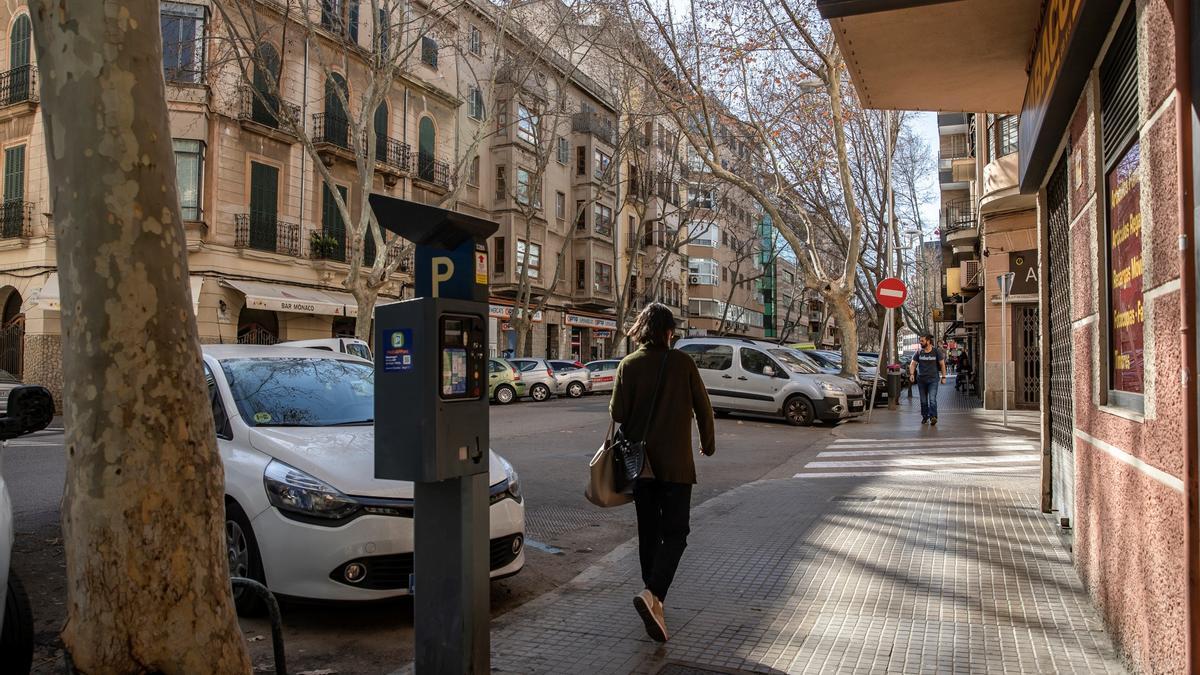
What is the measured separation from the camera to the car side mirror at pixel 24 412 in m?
3.42

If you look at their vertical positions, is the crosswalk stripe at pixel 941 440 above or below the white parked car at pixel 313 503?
below

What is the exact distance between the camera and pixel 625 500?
178 inches

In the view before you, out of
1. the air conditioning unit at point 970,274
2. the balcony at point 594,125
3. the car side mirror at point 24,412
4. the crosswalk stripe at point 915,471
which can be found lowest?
the crosswalk stripe at point 915,471

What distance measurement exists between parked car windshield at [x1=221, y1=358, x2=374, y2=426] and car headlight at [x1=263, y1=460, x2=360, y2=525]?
73 centimetres

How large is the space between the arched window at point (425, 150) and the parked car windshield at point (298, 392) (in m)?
26.9

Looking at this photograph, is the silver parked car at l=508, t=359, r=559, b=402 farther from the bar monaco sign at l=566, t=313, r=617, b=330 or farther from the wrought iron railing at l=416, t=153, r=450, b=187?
the bar monaco sign at l=566, t=313, r=617, b=330

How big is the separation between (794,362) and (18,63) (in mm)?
23323

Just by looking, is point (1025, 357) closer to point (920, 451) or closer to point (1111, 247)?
point (920, 451)

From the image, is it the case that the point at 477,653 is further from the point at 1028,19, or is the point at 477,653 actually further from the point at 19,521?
the point at 19,521

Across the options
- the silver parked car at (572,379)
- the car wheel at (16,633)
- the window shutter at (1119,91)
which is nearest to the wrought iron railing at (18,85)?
the silver parked car at (572,379)

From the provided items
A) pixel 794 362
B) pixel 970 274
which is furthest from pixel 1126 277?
pixel 970 274

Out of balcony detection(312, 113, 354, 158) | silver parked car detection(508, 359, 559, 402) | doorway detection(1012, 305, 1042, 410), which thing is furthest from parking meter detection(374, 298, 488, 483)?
balcony detection(312, 113, 354, 158)

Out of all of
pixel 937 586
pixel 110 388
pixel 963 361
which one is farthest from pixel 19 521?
pixel 963 361

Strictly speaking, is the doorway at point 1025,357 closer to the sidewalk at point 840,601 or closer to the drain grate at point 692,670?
the sidewalk at point 840,601
